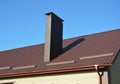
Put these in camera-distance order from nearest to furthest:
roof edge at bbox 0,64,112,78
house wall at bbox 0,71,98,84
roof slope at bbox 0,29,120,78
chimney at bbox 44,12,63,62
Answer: roof edge at bbox 0,64,112,78, house wall at bbox 0,71,98,84, roof slope at bbox 0,29,120,78, chimney at bbox 44,12,63,62

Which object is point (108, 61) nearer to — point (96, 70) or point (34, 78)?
point (96, 70)

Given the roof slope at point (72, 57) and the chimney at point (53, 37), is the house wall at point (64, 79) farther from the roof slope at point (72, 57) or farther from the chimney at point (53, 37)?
the chimney at point (53, 37)

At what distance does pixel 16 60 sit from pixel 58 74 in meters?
5.16

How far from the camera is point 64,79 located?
1087cm

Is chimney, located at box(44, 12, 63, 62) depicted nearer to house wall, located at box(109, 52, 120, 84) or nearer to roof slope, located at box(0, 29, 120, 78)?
roof slope, located at box(0, 29, 120, 78)

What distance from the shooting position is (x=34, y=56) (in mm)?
14914

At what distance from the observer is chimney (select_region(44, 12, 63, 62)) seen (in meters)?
13.5

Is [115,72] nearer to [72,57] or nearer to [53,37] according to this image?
[72,57]

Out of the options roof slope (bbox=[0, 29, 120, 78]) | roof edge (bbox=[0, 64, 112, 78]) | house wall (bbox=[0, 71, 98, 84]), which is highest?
roof slope (bbox=[0, 29, 120, 78])

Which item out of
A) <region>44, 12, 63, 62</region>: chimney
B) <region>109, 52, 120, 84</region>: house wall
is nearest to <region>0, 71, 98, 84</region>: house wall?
<region>109, 52, 120, 84</region>: house wall

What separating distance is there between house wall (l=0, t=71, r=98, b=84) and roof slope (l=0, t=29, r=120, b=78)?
32 centimetres

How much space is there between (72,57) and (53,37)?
241 centimetres

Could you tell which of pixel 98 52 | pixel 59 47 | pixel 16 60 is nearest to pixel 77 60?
pixel 98 52

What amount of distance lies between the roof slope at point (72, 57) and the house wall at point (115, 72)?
42 centimetres
